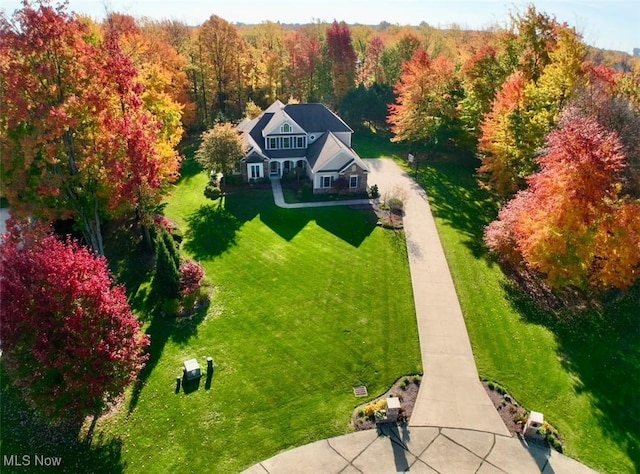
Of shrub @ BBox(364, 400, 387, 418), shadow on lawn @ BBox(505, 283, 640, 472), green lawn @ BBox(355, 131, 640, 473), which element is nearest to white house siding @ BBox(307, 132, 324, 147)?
green lawn @ BBox(355, 131, 640, 473)

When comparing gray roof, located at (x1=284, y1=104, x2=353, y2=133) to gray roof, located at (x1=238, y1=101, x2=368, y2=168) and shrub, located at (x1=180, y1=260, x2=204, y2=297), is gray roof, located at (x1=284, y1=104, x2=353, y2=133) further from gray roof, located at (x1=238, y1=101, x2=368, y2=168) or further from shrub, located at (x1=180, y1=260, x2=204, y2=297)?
shrub, located at (x1=180, y1=260, x2=204, y2=297)

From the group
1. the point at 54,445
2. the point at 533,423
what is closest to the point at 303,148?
the point at 533,423

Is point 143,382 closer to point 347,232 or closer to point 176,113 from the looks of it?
point 347,232

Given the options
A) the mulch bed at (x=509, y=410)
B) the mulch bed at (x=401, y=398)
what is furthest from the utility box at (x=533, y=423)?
the mulch bed at (x=401, y=398)

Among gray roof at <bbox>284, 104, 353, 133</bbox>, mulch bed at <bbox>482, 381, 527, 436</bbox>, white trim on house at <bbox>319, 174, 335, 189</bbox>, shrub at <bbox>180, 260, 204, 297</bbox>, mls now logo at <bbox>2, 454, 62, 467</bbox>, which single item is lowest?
mls now logo at <bbox>2, 454, 62, 467</bbox>

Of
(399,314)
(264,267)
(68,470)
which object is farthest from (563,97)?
(68,470)

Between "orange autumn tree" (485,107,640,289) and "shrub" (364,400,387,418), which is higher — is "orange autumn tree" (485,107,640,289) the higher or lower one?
the higher one

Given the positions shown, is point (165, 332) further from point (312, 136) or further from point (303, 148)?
point (312, 136)
